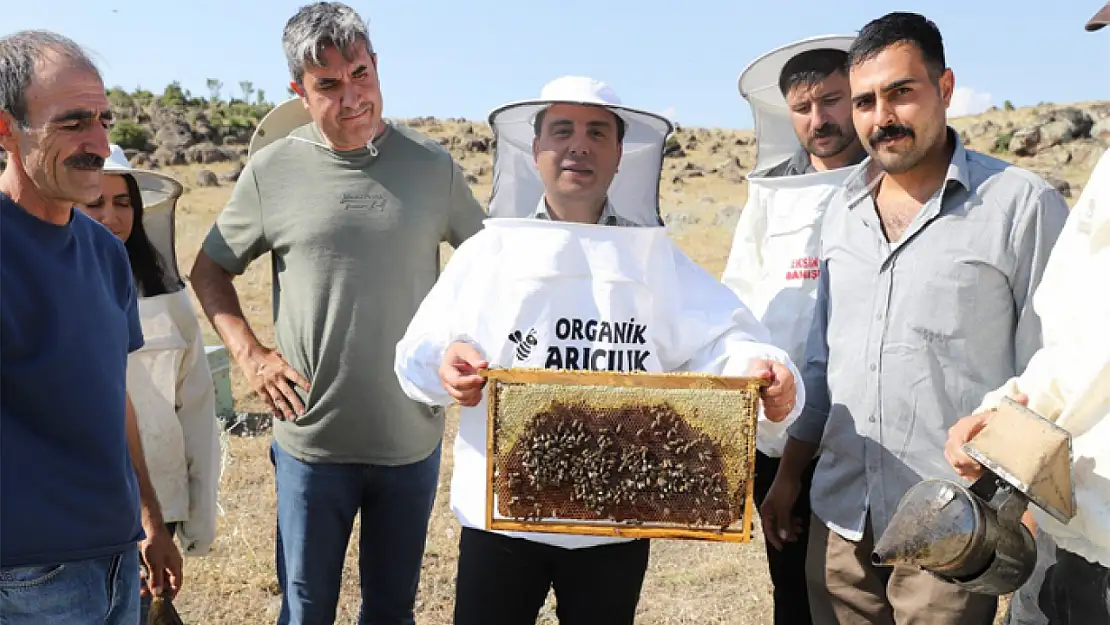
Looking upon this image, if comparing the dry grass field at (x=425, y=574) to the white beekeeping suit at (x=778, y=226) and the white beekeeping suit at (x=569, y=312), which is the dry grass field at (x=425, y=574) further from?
the white beekeeping suit at (x=569, y=312)

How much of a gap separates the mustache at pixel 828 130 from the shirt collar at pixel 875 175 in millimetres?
468

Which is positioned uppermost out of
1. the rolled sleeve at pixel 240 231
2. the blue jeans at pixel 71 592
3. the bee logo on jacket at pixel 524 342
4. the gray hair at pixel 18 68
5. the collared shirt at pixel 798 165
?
the gray hair at pixel 18 68

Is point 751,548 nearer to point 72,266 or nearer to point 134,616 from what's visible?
point 134,616

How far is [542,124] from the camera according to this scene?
10.0 ft

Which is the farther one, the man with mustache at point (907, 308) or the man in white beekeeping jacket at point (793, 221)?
the man in white beekeeping jacket at point (793, 221)

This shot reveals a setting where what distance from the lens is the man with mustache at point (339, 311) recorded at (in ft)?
11.8

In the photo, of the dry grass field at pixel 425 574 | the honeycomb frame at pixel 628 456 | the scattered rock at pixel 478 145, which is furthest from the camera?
the scattered rock at pixel 478 145

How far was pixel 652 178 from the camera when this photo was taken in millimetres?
3146

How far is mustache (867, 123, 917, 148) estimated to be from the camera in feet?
9.68

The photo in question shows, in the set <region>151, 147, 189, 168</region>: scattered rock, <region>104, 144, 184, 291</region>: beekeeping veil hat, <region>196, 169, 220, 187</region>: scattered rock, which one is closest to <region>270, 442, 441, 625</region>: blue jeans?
<region>104, 144, 184, 291</region>: beekeeping veil hat

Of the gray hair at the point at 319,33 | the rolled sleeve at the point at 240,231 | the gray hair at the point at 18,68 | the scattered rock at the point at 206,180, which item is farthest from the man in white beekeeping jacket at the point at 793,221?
the scattered rock at the point at 206,180

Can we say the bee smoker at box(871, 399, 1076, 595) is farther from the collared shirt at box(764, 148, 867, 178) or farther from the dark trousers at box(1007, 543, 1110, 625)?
the collared shirt at box(764, 148, 867, 178)

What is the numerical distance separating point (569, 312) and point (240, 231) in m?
1.64

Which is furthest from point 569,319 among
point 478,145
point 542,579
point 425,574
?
point 478,145
